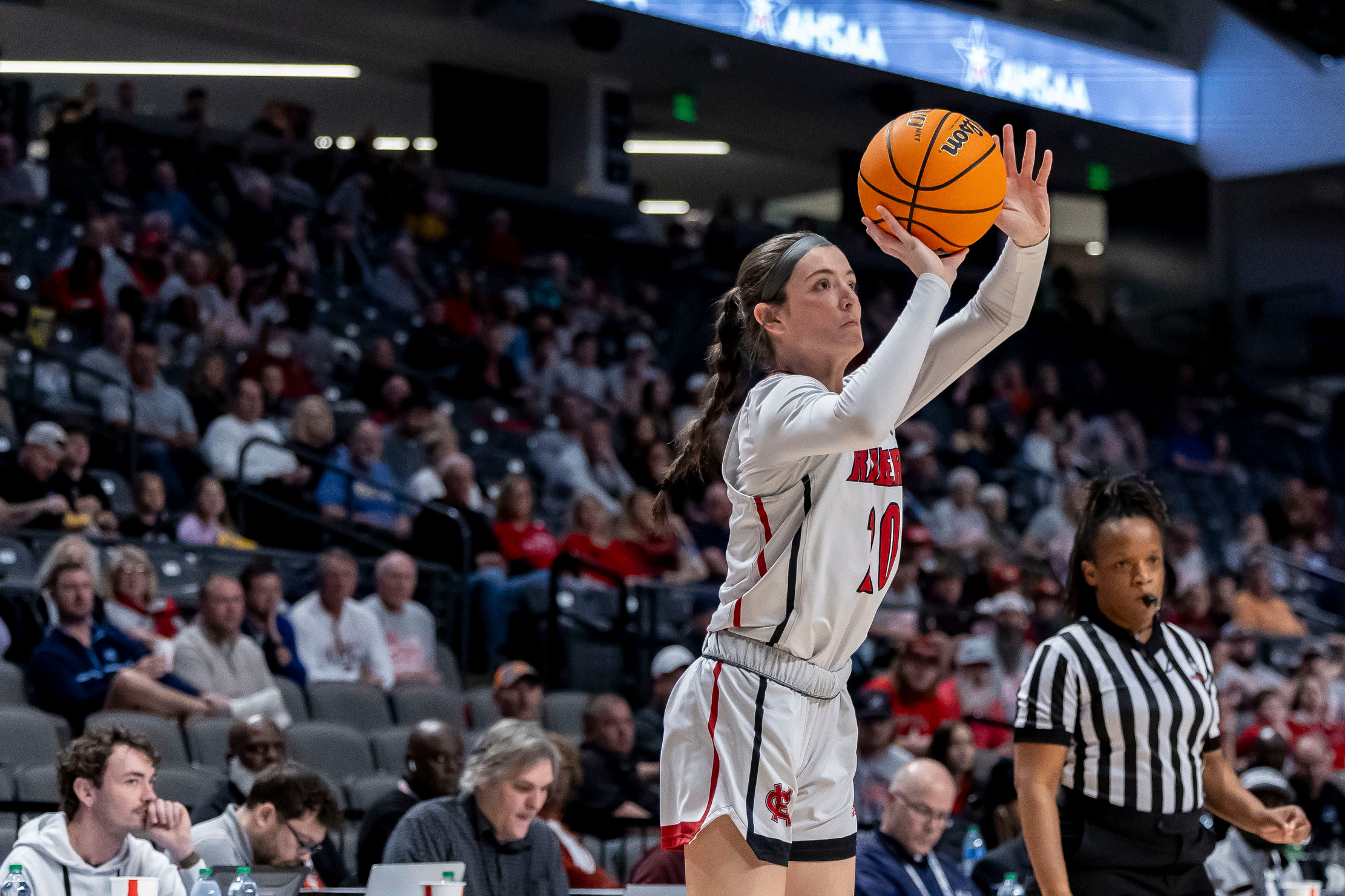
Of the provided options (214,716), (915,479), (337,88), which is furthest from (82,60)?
(214,716)

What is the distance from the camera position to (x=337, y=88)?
16.7m

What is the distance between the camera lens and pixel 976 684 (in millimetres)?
8734

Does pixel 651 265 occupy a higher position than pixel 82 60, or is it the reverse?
pixel 82 60

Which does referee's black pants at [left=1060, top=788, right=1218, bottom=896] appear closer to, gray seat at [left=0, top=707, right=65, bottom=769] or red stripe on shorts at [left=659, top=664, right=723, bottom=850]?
red stripe on shorts at [left=659, top=664, right=723, bottom=850]

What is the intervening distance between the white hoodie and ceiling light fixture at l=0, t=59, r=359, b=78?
1303cm

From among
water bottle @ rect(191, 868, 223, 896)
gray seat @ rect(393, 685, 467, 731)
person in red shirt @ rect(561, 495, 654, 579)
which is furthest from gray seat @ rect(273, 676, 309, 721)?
water bottle @ rect(191, 868, 223, 896)

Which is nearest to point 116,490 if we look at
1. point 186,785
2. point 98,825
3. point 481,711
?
point 481,711

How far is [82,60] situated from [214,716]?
38.2 ft

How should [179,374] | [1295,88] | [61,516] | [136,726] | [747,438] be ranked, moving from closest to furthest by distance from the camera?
[747,438] < [136,726] < [61,516] < [179,374] < [1295,88]

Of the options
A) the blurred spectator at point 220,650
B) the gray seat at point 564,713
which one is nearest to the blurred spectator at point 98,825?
the blurred spectator at point 220,650

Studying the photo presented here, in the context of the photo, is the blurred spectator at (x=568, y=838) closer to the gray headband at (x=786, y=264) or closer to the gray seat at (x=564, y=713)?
the gray seat at (x=564, y=713)

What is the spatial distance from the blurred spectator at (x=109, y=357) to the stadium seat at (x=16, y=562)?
199cm

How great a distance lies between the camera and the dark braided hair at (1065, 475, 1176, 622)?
3.37 metres

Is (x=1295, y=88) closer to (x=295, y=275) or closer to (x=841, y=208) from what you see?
(x=841, y=208)
